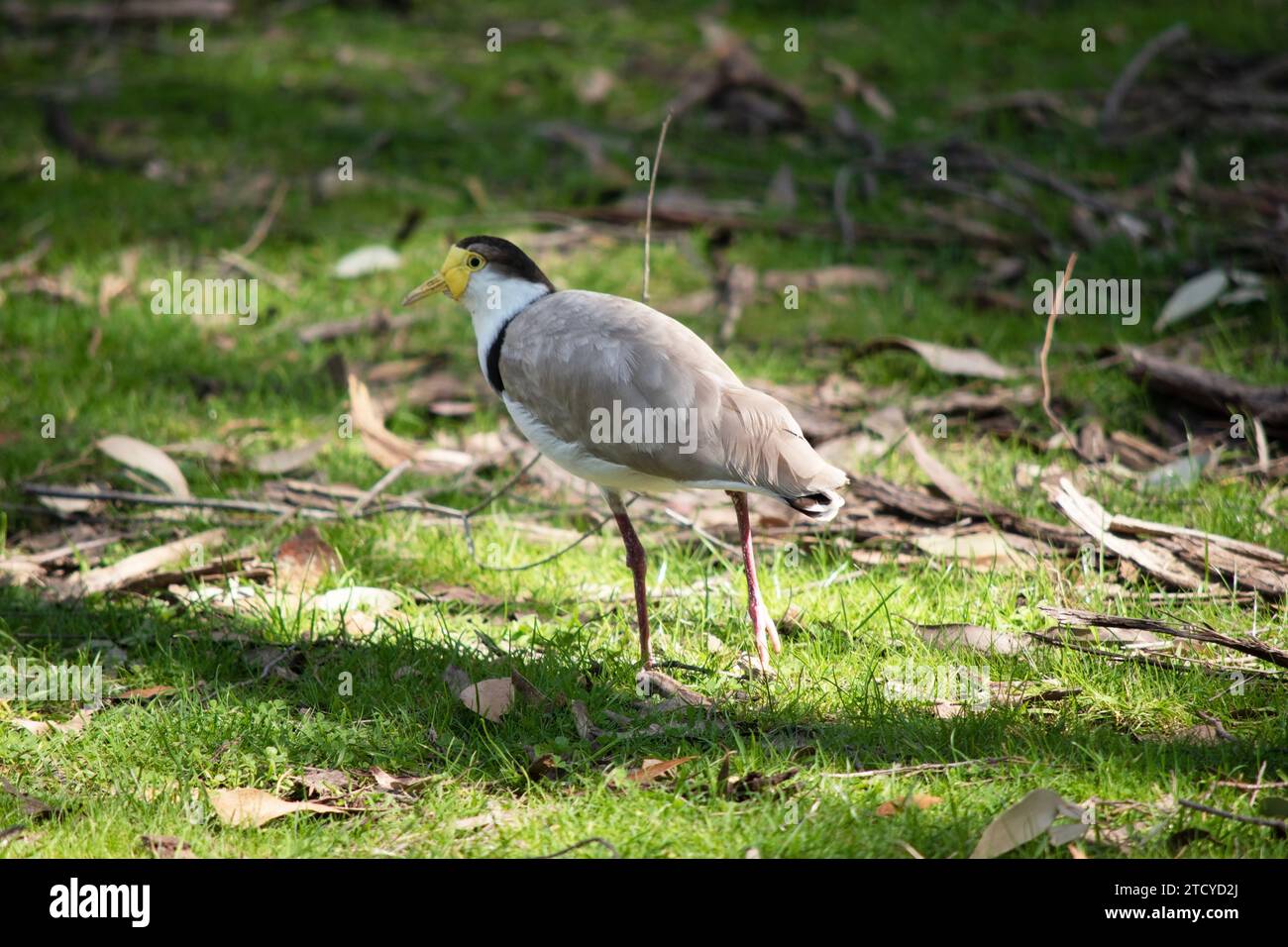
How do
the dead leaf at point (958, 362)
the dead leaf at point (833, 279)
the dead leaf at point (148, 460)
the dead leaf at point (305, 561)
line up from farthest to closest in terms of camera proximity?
1. the dead leaf at point (833, 279)
2. the dead leaf at point (958, 362)
3. the dead leaf at point (148, 460)
4. the dead leaf at point (305, 561)

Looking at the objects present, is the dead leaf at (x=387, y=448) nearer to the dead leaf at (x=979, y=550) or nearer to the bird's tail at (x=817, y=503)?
the dead leaf at (x=979, y=550)

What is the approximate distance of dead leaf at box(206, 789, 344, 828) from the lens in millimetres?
3947

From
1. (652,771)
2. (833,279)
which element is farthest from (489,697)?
(833,279)

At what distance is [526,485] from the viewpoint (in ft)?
21.1

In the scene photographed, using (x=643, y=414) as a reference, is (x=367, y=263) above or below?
above

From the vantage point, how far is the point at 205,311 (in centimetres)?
804

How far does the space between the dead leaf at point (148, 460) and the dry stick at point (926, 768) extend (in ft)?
11.0

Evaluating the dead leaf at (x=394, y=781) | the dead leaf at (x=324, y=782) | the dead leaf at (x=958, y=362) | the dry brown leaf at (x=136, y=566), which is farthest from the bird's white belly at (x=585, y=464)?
the dead leaf at (x=958, y=362)

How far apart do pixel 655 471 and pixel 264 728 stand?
1.48 m

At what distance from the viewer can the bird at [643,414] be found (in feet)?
14.6

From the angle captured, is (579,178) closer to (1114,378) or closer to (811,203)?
(811,203)

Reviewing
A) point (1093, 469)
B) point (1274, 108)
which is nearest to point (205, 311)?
point (1093, 469)

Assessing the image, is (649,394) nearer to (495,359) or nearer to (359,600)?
(495,359)

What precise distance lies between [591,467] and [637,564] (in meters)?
0.39
